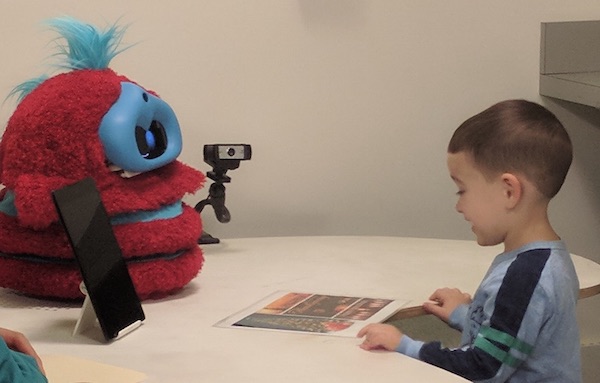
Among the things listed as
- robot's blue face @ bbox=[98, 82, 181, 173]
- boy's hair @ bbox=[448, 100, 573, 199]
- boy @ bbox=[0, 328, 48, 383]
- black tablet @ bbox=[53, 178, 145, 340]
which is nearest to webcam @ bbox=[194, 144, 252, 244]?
robot's blue face @ bbox=[98, 82, 181, 173]

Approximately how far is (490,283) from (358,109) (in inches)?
31.8

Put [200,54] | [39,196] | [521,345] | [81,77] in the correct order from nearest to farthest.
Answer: [521,345]
[39,196]
[81,77]
[200,54]

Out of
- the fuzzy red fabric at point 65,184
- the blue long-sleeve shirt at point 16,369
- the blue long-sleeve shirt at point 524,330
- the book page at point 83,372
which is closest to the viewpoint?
the blue long-sleeve shirt at point 16,369

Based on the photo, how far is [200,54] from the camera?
1897mm

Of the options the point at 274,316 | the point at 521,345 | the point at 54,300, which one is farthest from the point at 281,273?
the point at 521,345

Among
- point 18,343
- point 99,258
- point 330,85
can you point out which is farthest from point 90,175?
point 330,85

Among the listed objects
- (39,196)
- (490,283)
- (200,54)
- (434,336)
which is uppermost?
(200,54)

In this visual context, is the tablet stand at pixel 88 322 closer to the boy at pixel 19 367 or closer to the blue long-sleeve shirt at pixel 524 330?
the boy at pixel 19 367

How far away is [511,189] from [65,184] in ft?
Answer: 2.14

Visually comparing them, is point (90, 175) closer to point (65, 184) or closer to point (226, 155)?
point (65, 184)

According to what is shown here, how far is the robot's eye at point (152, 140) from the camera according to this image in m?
1.43

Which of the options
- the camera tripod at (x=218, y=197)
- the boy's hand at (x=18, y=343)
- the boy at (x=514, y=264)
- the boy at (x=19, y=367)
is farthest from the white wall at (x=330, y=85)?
the boy at (x=19, y=367)

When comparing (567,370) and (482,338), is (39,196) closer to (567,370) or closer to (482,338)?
(482,338)

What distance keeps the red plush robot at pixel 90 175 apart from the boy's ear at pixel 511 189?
50cm
